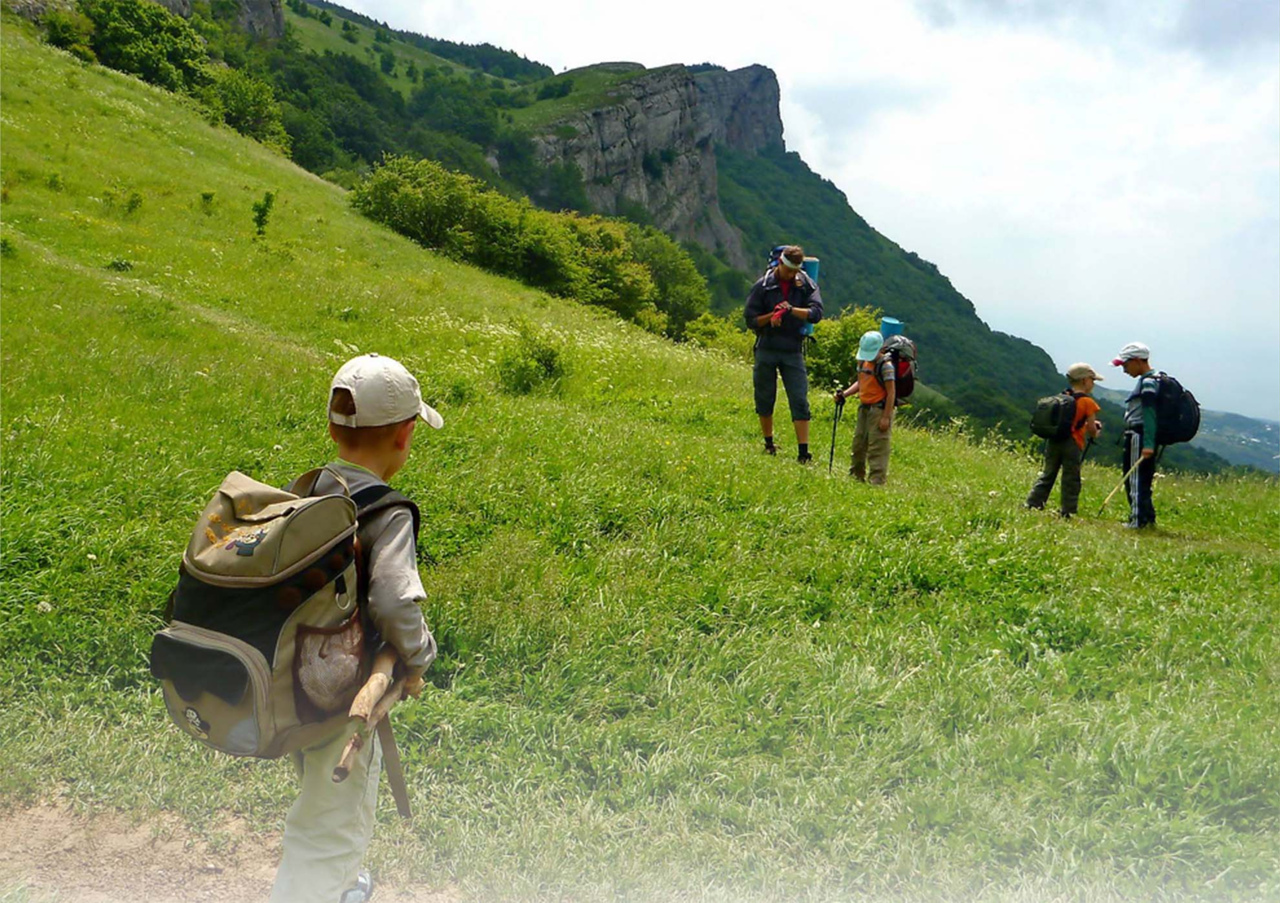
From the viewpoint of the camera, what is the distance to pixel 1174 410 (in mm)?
9742

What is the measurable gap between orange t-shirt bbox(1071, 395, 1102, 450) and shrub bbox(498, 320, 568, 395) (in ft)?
27.8

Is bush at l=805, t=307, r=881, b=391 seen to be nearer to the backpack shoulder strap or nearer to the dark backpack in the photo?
the dark backpack

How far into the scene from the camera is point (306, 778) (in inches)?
112

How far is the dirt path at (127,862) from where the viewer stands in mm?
3463

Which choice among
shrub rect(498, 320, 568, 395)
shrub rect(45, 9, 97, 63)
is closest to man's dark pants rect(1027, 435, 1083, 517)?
shrub rect(498, 320, 568, 395)

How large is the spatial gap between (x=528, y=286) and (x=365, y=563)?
33733mm

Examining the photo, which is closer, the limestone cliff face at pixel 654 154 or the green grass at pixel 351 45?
the green grass at pixel 351 45

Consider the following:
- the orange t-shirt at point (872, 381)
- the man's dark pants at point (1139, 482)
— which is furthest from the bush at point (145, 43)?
the man's dark pants at point (1139, 482)

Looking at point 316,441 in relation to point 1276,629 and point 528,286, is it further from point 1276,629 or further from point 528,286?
point 528,286

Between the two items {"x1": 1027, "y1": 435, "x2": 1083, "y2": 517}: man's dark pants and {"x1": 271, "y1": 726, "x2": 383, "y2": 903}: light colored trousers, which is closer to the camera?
{"x1": 271, "y1": 726, "x2": 383, "y2": 903}: light colored trousers

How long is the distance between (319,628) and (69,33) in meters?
56.3

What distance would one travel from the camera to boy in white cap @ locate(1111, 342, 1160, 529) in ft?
32.2

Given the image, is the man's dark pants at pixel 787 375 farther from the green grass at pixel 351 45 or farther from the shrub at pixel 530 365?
the green grass at pixel 351 45

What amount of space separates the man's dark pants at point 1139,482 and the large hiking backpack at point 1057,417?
2.71 ft
